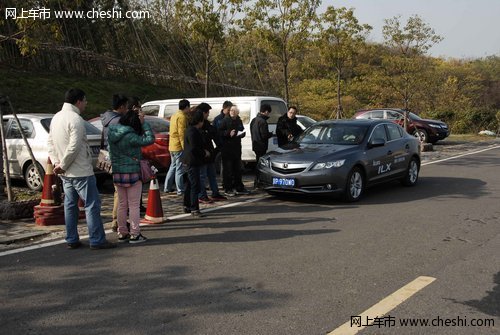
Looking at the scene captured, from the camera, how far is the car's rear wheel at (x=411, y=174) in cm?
1088

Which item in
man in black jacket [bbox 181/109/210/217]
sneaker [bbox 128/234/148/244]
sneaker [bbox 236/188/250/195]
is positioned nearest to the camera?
sneaker [bbox 128/234/148/244]

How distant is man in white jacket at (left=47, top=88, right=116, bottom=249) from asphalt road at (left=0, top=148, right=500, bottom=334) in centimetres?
26

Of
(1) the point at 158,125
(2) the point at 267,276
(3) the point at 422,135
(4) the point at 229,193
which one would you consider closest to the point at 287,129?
(4) the point at 229,193

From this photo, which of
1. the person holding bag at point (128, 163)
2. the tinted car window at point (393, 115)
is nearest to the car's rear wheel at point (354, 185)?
the person holding bag at point (128, 163)

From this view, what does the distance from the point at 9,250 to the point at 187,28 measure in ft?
38.1

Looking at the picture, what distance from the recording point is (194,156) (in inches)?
306

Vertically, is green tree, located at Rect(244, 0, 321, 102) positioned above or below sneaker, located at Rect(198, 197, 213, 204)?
above

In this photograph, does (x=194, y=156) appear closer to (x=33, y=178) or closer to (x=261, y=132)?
(x=261, y=132)

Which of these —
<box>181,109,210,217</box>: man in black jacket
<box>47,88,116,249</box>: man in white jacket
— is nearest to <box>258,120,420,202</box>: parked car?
<box>181,109,210,217</box>: man in black jacket

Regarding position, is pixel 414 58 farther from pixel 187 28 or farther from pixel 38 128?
pixel 38 128

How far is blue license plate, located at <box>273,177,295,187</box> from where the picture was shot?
8.77 meters

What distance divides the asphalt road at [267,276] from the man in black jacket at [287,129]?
9.83 feet

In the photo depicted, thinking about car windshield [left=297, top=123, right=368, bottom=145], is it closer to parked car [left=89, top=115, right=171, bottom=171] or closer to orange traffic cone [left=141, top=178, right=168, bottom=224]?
parked car [left=89, top=115, right=171, bottom=171]

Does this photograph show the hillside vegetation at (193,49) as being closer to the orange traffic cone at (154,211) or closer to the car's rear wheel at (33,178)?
the car's rear wheel at (33,178)
